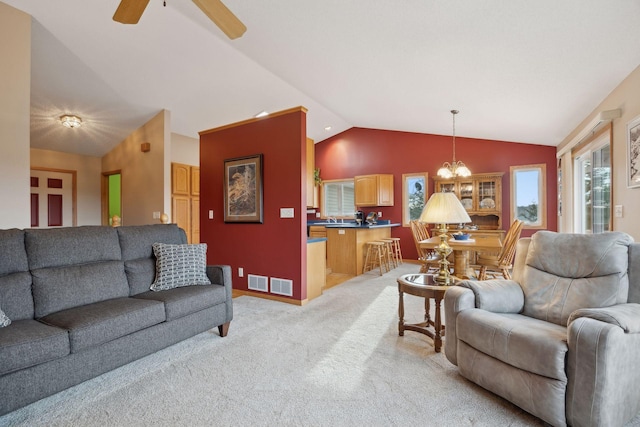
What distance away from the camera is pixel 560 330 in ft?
5.87

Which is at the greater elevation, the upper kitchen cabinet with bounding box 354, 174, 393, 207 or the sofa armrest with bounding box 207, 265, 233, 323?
the upper kitchen cabinet with bounding box 354, 174, 393, 207

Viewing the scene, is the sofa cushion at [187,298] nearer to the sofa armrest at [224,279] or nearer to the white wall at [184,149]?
the sofa armrest at [224,279]

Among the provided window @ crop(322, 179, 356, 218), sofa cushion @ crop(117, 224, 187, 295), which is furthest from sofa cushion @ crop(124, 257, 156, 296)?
window @ crop(322, 179, 356, 218)

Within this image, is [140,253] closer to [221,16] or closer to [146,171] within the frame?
[221,16]

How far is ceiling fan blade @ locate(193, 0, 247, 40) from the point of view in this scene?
1.89m

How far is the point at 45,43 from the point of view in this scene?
3.59 m

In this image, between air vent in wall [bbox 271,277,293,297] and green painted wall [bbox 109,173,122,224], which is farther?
green painted wall [bbox 109,173,122,224]

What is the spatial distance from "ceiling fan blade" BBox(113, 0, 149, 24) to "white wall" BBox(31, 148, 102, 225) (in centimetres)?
542

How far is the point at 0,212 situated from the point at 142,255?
1.53 metres

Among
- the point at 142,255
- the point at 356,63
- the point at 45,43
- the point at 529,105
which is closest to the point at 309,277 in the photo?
the point at 142,255

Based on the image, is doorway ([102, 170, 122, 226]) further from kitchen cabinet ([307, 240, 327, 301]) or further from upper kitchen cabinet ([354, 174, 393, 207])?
upper kitchen cabinet ([354, 174, 393, 207])

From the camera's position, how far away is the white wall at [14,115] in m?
3.02

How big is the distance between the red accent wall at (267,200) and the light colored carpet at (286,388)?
1.17 m

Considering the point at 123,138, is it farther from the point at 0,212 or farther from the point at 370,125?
the point at 370,125
